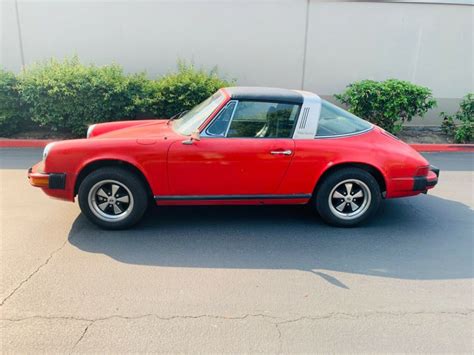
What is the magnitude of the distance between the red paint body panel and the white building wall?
5.53 m

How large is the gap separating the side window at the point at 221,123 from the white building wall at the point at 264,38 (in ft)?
18.2

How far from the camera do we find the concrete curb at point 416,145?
7734 mm

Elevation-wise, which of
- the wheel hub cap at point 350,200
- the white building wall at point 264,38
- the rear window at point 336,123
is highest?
the white building wall at point 264,38

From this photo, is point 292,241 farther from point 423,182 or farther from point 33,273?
point 33,273

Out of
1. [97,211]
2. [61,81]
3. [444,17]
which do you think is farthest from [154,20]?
[444,17]

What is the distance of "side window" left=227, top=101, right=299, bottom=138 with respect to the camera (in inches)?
161

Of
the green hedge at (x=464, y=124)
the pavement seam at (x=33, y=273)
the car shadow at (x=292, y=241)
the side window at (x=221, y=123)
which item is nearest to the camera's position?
the pavement seam at (x=33, y=273)

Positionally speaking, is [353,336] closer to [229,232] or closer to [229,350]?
[229,350]

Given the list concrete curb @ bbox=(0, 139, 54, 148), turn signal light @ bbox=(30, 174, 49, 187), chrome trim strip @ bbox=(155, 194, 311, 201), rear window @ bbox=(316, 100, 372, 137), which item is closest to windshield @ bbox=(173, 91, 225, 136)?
chrome trim strip @ bbox=(155, 194, 311, 201)

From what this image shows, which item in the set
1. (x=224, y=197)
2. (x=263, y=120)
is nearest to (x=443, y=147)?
(x=263, y=120)

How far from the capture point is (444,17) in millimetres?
9391

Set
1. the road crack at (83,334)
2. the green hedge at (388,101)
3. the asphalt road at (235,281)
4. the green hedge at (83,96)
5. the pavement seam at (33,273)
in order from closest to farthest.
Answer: the road crack at (83,334) < the asphalt road at (235,281) < the pavement seam at (33,273) < the green hedge at (83,96) < the green hedge at (388,101)

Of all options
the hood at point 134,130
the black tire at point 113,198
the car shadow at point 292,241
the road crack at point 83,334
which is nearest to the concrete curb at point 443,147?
the car shadow at point 292,241

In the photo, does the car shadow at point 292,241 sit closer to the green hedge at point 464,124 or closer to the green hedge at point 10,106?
the green hedge at point 464,124
